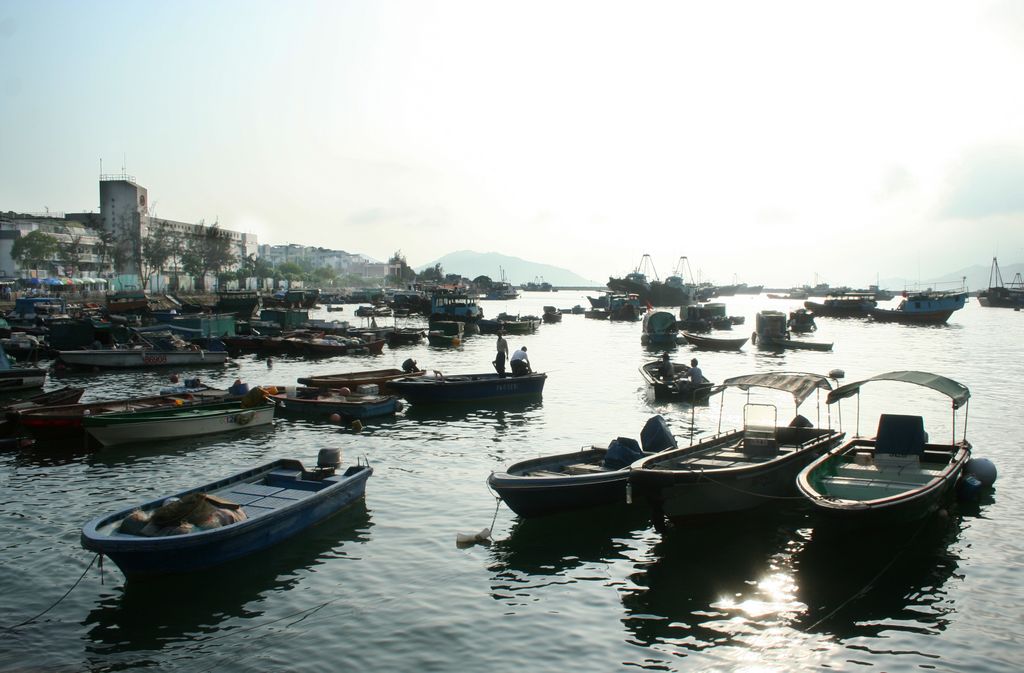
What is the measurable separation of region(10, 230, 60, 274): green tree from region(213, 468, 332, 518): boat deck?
360 feet

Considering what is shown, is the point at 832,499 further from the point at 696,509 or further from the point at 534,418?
the point at 534,418

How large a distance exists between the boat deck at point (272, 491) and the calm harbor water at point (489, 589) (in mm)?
850

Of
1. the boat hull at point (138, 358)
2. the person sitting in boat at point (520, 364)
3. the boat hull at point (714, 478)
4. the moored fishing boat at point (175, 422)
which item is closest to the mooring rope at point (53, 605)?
the moored fishing boat at point (175, 422)

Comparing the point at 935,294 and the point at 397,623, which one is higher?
the point at 935,294

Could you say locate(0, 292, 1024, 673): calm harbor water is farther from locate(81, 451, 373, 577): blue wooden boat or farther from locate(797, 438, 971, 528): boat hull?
locate(797, 438, 971, 528): boat hull

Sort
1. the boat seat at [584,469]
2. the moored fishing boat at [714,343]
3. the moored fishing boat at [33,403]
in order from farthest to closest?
the moored fishing boat at [714,343]
the moored fishing boat at [33,403]
the boat seat at [584,469]

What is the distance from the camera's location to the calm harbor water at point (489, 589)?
35.7ft

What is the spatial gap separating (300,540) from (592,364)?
125 ft

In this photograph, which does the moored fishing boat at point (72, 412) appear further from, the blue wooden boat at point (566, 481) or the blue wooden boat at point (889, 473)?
the blue wooden boat at point (889, 473)

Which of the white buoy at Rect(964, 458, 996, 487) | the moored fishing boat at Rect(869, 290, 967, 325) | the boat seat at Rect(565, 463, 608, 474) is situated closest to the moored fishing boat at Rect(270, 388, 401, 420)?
the boat seat at Rect(565, 463, 608, 474)

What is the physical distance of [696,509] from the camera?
1527 centimetres

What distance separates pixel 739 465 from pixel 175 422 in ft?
56.3

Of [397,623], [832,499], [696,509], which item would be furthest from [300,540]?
[832,499]

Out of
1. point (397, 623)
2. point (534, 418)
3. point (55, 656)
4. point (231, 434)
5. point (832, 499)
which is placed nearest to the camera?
point (55, 656)
